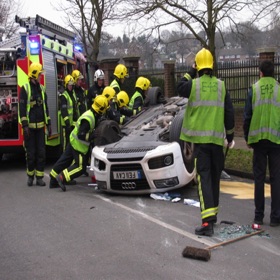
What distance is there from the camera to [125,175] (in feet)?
21.9

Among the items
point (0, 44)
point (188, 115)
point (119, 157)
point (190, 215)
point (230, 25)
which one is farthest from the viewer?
point (230, 25)

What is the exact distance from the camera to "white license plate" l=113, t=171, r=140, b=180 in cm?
664

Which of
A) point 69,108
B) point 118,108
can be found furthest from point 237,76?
point 69,108

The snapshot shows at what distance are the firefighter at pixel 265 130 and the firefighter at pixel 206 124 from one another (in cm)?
45

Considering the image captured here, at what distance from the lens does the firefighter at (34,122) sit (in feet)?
26.6

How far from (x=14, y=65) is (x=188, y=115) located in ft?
18.4

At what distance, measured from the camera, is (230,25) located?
689 inches

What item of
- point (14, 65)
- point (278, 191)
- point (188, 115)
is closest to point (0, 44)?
point (14, 65)

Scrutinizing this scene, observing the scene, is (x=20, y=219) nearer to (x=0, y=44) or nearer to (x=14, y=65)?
(x=14, y=65)

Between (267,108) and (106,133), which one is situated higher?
(267,108)

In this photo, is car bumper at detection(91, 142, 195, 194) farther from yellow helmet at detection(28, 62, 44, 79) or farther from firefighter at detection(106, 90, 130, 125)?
yellow helmet at detection(28, 62, 44, 79)

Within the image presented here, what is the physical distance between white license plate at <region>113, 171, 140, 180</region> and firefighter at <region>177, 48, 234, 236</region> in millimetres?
1596

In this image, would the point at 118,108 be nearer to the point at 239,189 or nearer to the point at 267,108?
the point at 239,189

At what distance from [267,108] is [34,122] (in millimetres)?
4352
